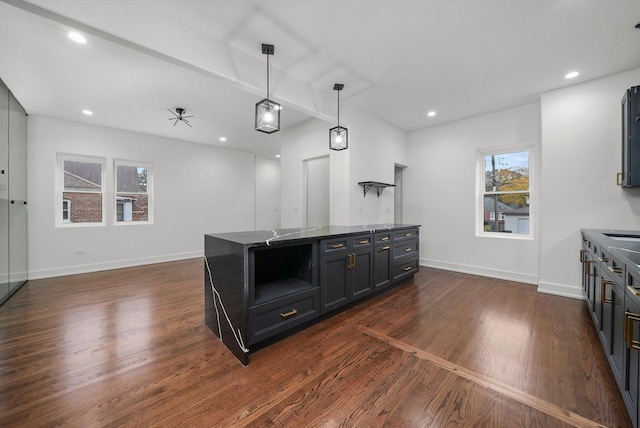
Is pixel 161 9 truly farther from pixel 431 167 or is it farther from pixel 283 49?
pixel 431 167

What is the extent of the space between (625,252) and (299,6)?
294cm

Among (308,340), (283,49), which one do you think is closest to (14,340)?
(308,340)

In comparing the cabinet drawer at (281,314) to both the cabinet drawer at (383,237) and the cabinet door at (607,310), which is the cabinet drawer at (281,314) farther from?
the cabinet door at (607,310)

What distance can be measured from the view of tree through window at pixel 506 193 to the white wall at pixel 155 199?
18.8ft

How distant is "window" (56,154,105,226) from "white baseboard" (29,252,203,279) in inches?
32.4

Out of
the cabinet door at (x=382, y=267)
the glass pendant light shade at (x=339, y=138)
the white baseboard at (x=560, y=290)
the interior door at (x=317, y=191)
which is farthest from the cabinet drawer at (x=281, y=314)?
the white baseboard at (x=560, y=290)

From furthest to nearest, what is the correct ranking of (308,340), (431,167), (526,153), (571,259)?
(431,167)
(526,153)
(571,259)
(308,340)

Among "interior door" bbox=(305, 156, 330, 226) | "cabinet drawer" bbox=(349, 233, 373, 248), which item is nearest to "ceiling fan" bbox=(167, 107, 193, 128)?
"interior door" bbox=(305, 156, 330, 226)

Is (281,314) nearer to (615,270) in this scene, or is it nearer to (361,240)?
(361,240)

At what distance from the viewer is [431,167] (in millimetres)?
5012

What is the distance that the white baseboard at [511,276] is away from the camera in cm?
333

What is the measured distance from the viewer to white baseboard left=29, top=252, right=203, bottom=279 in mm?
4203

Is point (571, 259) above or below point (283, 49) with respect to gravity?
below

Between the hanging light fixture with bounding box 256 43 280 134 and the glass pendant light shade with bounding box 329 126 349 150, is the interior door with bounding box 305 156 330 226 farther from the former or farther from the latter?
the hanging light fixture with bounding box 256 43 280 134
